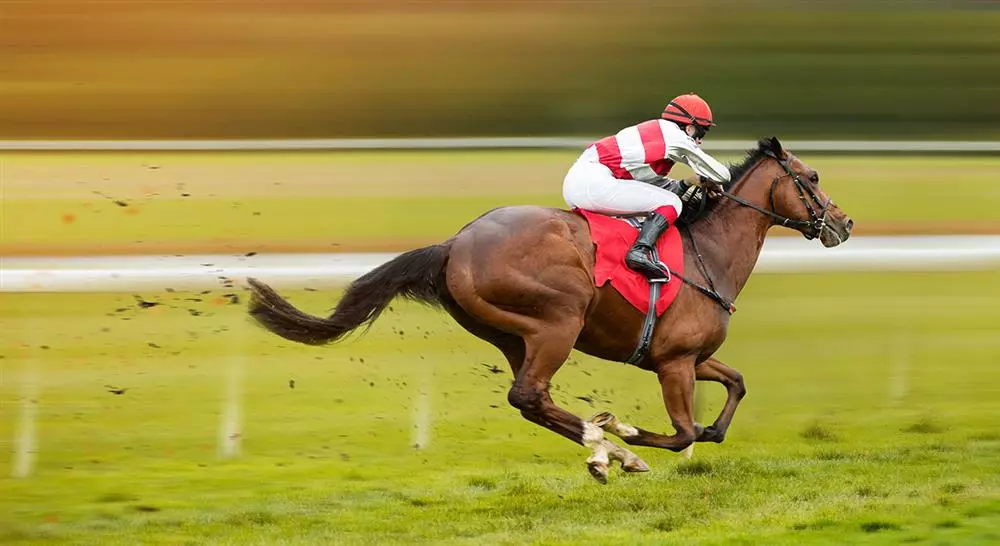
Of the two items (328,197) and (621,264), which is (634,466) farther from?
(328,197)

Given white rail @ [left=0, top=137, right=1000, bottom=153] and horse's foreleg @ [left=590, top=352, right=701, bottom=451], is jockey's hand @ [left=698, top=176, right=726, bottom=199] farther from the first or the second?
white rail @ [left=0, top=137, right=1000, bottom=153]

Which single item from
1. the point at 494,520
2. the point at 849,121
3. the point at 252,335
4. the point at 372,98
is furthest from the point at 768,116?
the point at 494,520

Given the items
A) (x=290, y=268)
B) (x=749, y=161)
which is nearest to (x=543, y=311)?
(x=749, y=161)

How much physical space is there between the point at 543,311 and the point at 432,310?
5.09m

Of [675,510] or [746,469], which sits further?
[746,469]

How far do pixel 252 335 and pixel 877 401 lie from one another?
14.4ft

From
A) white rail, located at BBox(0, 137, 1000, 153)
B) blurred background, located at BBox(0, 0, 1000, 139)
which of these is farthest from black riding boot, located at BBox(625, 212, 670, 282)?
blurred background, located at BBox(0, 0, 1000, 139)

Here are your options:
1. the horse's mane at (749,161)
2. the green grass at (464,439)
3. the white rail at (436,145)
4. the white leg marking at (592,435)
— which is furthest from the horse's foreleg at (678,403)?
the white rail at (436,145)

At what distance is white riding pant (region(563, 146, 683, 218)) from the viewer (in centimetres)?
480

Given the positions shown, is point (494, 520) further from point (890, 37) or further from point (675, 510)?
point (890, 37)

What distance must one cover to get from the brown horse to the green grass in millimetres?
361

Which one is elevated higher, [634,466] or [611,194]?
[611,194]

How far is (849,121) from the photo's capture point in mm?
22234

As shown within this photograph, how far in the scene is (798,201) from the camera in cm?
516
